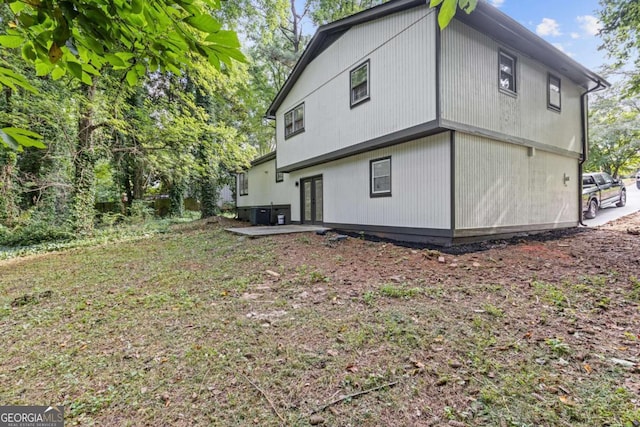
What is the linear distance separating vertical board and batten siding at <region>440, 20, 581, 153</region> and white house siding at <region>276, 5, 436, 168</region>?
50cm

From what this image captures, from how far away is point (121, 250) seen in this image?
807cm

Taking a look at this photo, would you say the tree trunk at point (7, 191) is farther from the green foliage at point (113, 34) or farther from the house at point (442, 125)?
the green foliage at point (113, 34)

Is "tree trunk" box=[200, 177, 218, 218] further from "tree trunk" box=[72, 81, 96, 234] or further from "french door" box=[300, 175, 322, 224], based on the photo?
"french door" box=[300, 175, 322, 224]

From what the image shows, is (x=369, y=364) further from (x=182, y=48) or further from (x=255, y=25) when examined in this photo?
(x=255, y=25)

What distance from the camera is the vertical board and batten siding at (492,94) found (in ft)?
20.8

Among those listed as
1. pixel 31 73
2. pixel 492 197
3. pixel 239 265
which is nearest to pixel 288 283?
pixel 239 265

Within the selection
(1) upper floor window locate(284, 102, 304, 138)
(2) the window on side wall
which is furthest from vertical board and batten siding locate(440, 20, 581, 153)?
(1) upper floor window locate(284, 102, 304, 138)

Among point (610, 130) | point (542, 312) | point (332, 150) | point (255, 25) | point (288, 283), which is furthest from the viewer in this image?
point (255, 25)

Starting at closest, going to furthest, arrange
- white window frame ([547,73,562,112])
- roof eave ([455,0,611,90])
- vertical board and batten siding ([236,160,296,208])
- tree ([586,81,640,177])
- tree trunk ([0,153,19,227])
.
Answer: roof eave ([455,0,611,90]) < white window frame ([547,73,562,112]) < tree trunk ([0,153,19,227]) < vertical board and batten siding ([236,160,296,208]) < tree ([586,81,640,177])

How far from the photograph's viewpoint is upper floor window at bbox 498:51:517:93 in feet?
24.1

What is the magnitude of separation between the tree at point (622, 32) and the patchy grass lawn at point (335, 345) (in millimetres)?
8188

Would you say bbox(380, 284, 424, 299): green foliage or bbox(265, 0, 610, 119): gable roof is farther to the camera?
bbox(265, 0, 610, 119): gable roof

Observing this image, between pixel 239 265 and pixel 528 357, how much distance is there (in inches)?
186

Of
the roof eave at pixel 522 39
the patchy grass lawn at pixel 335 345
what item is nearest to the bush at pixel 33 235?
the patchy grass lawn at pixel 335 345
